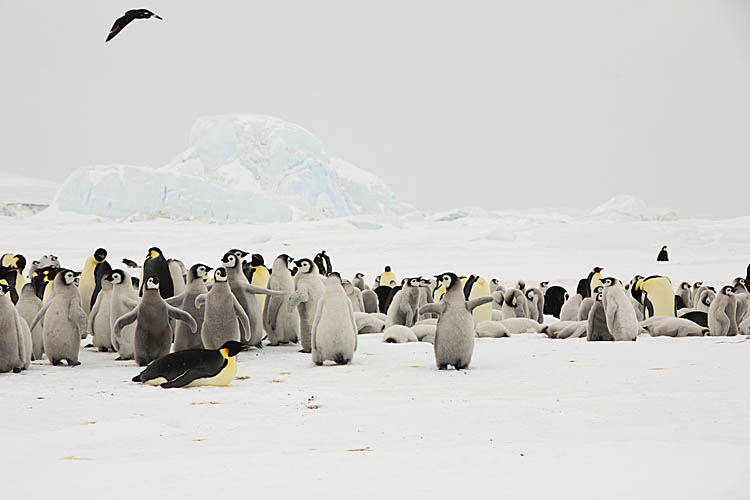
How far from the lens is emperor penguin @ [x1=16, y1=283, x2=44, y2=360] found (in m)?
6.58

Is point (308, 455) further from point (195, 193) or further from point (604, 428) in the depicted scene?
point (195, 193)

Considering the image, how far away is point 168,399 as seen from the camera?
454 centimetres

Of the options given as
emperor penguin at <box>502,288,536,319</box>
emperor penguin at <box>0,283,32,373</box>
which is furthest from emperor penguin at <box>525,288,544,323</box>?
→ emperor penguin at <box>0,283,32,373</box>

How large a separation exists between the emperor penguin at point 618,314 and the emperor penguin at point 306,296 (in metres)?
2.66

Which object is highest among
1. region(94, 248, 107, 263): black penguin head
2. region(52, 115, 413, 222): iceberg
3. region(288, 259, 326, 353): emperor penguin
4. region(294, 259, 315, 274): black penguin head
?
region(52, 115, 413, 222): iceberg

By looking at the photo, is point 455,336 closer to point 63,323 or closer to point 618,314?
point 618,314

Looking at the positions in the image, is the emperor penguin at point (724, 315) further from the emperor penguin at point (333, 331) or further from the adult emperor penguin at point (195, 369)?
the adult emperor penguin at point (195, 369)

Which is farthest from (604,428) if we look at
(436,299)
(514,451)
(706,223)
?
(706,223)

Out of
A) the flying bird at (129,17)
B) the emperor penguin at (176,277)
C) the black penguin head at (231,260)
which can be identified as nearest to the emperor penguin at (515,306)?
the emperor penguin at (176,277)

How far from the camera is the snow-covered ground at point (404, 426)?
274 cm

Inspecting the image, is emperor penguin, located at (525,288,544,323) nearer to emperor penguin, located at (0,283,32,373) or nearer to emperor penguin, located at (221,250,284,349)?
emperor penguin, located at (221,250,284,349)

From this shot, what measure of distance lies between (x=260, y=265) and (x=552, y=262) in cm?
1413

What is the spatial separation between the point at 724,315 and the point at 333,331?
4345 mm

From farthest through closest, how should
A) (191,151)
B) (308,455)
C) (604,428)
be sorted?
(191,151)
(604,428)
(308,455)
